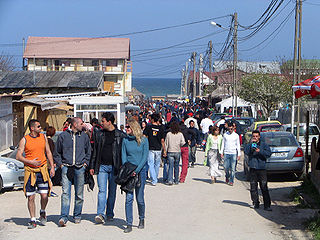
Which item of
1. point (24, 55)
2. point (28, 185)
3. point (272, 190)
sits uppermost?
point (24, 55)

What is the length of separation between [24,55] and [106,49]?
33.5ft

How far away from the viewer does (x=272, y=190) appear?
44.6 feet

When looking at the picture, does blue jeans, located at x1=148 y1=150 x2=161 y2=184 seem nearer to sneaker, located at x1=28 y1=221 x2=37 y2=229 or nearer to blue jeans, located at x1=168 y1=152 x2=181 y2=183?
blue jeans, located at x1=168 y1=152 x2=181 y2=183

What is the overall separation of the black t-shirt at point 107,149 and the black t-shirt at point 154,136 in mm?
5288

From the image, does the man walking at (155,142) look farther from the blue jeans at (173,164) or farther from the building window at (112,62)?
the building window at (112,62)

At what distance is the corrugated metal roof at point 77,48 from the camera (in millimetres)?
64375

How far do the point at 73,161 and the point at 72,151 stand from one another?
0.57ft

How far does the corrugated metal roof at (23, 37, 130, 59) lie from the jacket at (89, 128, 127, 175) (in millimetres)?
55640

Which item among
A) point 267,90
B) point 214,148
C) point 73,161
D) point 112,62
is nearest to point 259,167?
point 73,161

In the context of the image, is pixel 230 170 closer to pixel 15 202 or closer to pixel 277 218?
pixel 277 218

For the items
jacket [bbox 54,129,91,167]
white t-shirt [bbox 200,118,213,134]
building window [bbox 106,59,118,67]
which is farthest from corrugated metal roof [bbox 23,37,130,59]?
jacket [bbox 54,129,91,167]

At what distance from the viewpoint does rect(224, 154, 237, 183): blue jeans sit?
46.2 feet

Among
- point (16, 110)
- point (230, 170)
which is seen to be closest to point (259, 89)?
point (16, 110)

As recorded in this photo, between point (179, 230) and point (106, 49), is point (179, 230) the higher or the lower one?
the lower one
